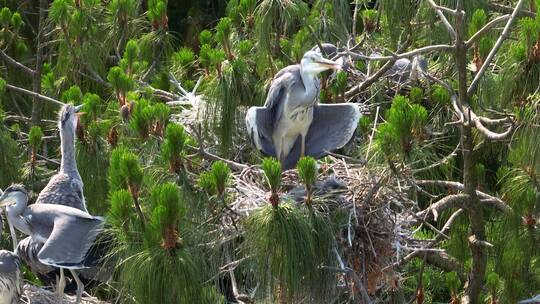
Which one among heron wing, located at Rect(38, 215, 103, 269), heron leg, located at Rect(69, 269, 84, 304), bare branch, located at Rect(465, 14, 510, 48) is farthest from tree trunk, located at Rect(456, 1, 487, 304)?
heron leg, located at Rect(69, 269, 84, 304)

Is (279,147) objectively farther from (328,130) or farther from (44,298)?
(44,298)

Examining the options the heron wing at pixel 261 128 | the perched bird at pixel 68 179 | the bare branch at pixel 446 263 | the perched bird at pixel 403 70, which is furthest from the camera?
the perched bird at pixel 403 70

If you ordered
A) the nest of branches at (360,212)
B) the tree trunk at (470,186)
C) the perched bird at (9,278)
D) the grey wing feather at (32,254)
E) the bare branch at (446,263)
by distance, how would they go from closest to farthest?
the nest of branches at (360,212)
the tree trunk at (470,186)
the perched bird at (9,278)
the grey wing feather at (32,254)
the bare branch at (446,263)

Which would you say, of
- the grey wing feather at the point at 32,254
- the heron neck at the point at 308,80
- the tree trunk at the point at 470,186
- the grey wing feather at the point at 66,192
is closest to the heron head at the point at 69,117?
the grey wing feather at the point at 66,192

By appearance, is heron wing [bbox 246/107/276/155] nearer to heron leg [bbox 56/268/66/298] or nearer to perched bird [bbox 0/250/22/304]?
heron leg [bbox 56/268/66/298]

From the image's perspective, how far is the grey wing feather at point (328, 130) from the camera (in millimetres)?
7133

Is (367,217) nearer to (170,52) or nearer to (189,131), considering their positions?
(189,131)

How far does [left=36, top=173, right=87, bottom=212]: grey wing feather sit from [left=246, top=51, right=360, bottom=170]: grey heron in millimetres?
878

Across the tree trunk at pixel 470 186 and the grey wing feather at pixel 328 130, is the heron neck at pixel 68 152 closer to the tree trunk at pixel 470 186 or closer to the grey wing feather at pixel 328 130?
the grey wing feather at pixel 328 130

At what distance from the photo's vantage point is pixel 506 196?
6977 millimetres

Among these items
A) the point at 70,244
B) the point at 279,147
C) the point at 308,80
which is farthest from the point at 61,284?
the point at 308,80

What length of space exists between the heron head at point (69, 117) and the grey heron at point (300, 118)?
0.81m

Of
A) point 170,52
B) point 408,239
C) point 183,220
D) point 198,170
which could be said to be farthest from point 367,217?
point 170,52

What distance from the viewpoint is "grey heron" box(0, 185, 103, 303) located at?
21.2ft
